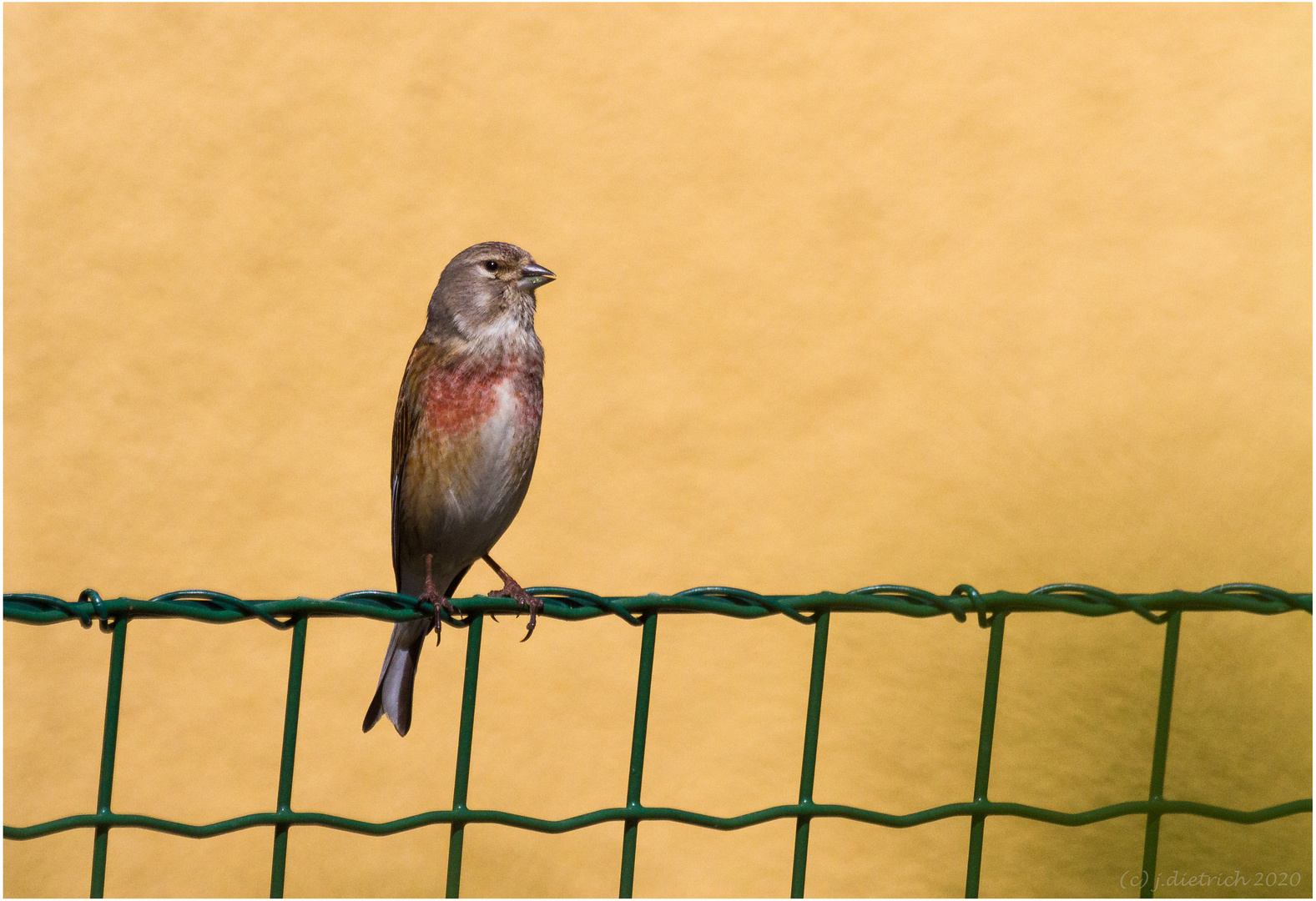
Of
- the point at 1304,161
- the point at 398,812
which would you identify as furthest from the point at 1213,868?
Result: the point at 398,812

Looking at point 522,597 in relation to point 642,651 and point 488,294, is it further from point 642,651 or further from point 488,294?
point 488,294

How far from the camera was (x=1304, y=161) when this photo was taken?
14.1ft

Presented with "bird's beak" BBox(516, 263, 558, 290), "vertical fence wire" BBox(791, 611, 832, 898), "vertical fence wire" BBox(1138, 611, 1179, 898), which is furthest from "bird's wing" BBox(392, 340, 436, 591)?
"vertical fence wire" BBox(1138, 611, 1179, 898)

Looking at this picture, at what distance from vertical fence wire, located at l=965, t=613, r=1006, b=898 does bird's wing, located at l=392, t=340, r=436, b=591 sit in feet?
5.26

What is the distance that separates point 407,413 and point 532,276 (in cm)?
46

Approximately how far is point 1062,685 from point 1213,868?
2.64ft

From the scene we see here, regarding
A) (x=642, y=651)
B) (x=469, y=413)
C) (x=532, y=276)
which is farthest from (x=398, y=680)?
(x=642, y=651)

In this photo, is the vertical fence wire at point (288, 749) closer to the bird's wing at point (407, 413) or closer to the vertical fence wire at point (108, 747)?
the vertical fence wire at point (108, 747)

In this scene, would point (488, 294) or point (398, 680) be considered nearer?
point (398, 680)

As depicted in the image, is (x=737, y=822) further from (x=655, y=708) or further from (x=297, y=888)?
(x=297, y=888)

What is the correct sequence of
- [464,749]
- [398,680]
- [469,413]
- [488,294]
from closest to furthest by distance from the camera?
[464,749] < [398,680] < [469,413] < [488,294]

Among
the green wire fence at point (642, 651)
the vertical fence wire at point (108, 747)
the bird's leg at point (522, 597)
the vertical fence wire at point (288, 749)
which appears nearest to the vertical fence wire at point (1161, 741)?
the green wire fence at point (642, 651)

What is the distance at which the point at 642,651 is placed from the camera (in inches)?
64.3

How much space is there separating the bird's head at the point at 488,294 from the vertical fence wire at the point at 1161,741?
169cm
